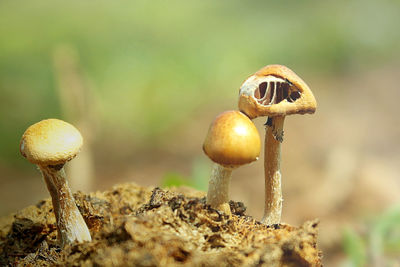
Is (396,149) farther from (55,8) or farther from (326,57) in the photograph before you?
(55,8)

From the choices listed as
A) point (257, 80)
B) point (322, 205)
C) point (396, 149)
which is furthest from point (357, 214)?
point (257, 80)

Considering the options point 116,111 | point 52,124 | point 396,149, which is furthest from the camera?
point 116,111

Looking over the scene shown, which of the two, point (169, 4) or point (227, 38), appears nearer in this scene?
point (227, 38)

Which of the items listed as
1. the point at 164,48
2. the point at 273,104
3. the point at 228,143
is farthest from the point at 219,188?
the point at 164,48

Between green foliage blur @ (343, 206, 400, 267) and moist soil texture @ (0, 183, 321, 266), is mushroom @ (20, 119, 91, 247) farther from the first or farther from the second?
green foliage blur @ (343, 206, 400, 267)

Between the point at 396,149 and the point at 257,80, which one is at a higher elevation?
the point at 396,149

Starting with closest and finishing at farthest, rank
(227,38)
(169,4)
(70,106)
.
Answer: (70,106)
(227,38)
(169,4)

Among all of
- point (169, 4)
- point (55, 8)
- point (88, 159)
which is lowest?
point (88, 159)

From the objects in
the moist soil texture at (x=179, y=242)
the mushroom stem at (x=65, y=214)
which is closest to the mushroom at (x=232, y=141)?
the moist soil texture at (x=179, y=242)
